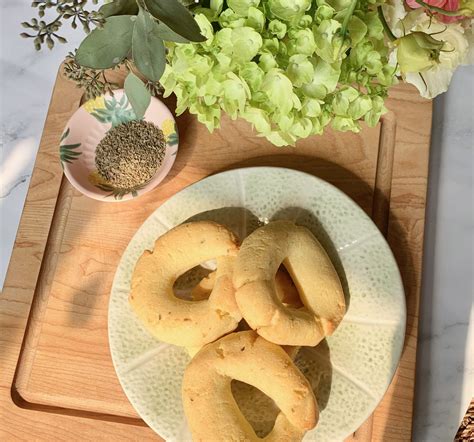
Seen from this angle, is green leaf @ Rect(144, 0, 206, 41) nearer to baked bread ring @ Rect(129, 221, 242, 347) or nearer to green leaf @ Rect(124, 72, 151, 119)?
green leaf @ Rect(124, 72, 151, 119)

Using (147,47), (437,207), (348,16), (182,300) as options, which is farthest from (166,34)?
(437,207)

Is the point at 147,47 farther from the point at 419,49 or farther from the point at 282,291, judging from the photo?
the point at 282,291

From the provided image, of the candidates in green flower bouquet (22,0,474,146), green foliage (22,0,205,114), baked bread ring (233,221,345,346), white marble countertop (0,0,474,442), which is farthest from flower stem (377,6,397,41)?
white marble countertop (0,0,474,442)

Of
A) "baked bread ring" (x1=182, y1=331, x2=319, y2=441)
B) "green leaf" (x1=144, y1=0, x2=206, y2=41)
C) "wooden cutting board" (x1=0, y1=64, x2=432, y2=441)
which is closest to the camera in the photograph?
"green leaf" (x1=144, y1=0, x2=206, y2=41)

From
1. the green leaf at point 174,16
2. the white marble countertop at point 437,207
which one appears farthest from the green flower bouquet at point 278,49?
the white marble countertop at point 437,207

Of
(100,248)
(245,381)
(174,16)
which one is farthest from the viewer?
(100,248)

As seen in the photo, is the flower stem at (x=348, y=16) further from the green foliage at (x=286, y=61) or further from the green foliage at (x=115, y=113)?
the green foliage at (x=115, y=113)
